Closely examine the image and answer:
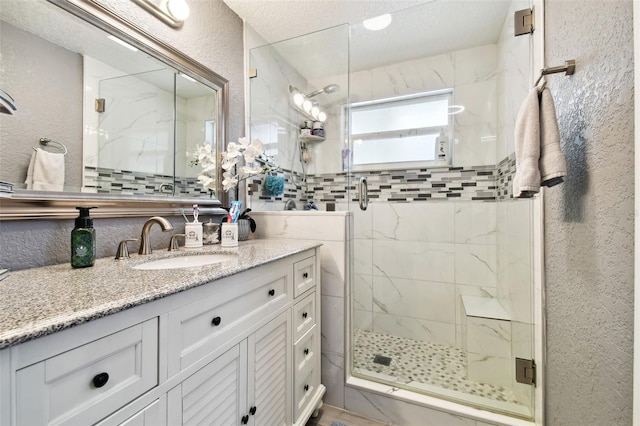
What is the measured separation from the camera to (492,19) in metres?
1.82

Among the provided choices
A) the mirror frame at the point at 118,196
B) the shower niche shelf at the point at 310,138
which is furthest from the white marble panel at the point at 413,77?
the mirror frame at the point at 118,196

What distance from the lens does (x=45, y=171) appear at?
0.89m

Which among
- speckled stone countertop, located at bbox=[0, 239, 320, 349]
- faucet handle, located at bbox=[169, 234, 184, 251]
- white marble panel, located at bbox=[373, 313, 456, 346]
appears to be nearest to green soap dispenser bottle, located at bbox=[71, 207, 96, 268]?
speckled stone countertop, located at bbox=[0, 239, 320, 349]

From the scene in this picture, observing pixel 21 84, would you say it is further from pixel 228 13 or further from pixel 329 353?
pixel 329 353

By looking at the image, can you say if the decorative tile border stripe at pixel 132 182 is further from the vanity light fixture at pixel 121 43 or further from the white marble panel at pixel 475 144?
the white marble panel at pixel 475 144

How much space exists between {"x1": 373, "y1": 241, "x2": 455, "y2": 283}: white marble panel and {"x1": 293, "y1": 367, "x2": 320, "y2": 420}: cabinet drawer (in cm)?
106

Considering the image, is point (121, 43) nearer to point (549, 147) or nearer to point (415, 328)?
point (549, 147)

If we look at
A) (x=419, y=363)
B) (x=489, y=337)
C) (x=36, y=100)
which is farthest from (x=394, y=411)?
(x=36, y=100)

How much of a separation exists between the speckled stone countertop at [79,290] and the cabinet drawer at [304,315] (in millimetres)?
374

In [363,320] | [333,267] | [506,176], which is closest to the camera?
[333,267]

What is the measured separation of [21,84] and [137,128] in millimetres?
371

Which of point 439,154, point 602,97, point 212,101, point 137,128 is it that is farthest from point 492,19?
point 137,128

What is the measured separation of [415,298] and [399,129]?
142 cm

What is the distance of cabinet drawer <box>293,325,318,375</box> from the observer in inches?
47.6
